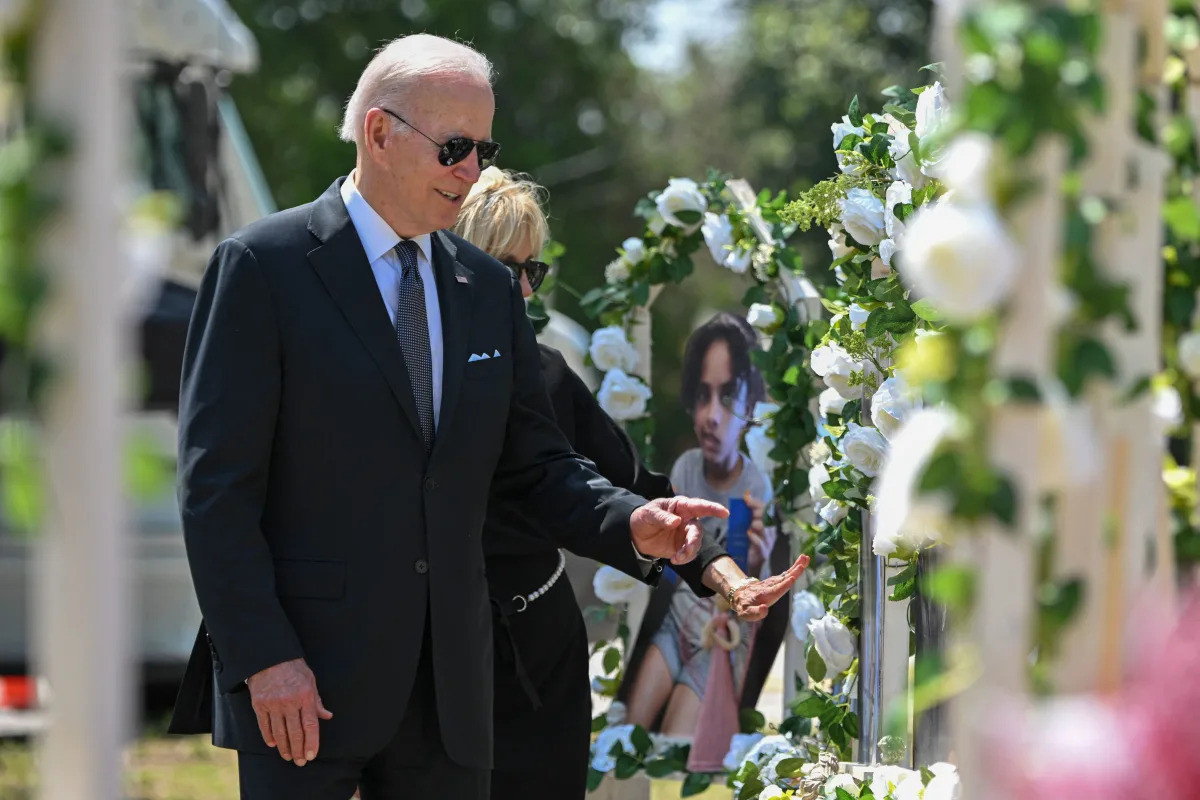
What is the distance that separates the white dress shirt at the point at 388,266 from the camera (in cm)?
280

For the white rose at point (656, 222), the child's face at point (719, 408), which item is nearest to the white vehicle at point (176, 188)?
the white rose at point (656, 222)

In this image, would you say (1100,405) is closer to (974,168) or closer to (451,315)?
(974,168)

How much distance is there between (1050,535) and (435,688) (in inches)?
58.5

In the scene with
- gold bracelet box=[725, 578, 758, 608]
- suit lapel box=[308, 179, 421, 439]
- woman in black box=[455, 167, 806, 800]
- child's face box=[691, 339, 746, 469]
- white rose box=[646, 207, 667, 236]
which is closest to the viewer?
suit lapel box=[308, 179, 421, 439]

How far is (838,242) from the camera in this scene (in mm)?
3617

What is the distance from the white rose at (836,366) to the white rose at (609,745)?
55.2 inches

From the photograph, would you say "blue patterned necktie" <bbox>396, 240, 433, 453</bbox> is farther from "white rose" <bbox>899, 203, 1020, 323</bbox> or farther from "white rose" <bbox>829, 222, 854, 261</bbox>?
"white rose" <bbox>899, 203, 1020, 323</bbox>

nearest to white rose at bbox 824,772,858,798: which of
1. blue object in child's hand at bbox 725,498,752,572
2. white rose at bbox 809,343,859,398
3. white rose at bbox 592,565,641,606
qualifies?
white rose at bbox 809,343,859,398

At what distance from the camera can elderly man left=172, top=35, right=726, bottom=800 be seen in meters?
2.56

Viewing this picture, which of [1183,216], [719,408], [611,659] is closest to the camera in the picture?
[1183,216]

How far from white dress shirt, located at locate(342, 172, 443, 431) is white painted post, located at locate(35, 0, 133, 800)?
1.48 meters

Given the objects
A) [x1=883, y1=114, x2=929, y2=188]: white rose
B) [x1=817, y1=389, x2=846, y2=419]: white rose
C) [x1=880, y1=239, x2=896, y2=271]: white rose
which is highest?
[x1=883, y1=114, x2=929, y2=188]: white rose

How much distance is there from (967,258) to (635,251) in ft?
11.0

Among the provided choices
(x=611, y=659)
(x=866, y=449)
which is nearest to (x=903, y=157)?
(x=866, y=449)
